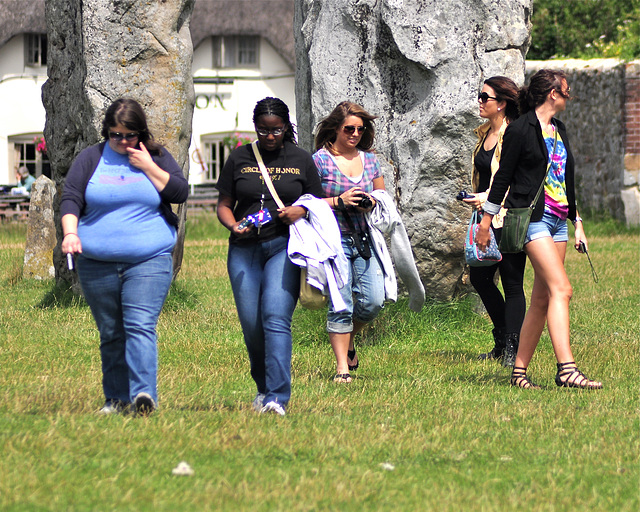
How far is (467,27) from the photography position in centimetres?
894

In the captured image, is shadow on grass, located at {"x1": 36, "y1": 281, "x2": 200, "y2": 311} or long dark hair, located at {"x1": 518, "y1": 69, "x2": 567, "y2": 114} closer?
long dark hair, located at {"x1": 518, "y1": 69, "x2": 567, "y2": 114}

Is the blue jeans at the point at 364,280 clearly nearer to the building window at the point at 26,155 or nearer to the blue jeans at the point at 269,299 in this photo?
the blue jeans at the point at 269,299

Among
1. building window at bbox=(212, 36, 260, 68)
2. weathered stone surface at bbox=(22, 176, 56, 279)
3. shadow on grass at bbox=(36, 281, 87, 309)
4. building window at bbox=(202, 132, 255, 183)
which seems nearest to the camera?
shadow on grass at bbox=(36, 281, 87, 309)

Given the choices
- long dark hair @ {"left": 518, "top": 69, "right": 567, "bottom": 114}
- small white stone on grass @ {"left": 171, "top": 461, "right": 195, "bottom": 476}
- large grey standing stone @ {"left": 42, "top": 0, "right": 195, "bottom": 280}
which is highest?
large grey standing stone @ {"left": 42, "top": 0, "right": 195, "bottom": 280}

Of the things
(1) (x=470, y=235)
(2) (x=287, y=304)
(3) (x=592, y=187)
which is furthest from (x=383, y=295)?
(3) (x=592, y=187)

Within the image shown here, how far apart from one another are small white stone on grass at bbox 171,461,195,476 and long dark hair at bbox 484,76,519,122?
157 inches

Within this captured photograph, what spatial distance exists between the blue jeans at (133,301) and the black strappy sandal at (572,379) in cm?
259

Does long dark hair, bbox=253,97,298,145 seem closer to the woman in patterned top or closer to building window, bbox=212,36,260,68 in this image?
the woman in patterned top

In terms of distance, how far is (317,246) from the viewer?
569cm

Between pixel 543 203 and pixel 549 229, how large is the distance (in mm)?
177

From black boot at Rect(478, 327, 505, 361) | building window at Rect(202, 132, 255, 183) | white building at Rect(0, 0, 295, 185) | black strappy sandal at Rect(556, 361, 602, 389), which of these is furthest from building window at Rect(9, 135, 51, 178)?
black strappy sandal at Rect(556, 361, 602, 389)

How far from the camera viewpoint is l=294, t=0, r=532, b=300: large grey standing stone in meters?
8.90

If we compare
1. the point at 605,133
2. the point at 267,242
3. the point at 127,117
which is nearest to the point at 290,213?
the point at 267,242

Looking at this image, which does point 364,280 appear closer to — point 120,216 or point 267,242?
point 267,242
